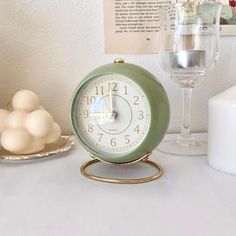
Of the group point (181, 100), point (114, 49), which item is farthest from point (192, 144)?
point (114, 49)

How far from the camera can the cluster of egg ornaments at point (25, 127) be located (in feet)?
1.62

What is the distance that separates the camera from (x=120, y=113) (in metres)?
0.45

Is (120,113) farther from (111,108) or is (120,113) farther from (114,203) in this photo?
(114,203)

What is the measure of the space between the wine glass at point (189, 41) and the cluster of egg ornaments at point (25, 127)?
193 mm

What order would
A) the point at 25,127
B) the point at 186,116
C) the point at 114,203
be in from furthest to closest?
the point at 186,116 < the point at 25,127 < the point at 114,203

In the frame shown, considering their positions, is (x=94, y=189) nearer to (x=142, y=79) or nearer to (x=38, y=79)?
(x=142, y=79)

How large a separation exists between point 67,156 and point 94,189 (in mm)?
143

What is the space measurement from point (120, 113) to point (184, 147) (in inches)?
6.9

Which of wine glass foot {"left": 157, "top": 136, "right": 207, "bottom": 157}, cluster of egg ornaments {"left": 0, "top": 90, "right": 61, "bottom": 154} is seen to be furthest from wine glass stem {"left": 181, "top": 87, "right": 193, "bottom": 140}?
cluster of egg ornaments {"left": 0, "top": 90, "right": 61, "bottom": 154}

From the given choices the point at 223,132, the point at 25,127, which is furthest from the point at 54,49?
the point at 223,132

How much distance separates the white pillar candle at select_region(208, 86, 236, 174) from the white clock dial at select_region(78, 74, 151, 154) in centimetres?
10

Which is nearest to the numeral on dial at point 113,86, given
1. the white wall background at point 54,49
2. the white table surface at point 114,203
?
the white table surface at point 114,203

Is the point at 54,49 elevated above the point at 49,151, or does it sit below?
above

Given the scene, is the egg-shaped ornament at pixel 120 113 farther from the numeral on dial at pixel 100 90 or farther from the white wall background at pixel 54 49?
the white wall background at pixel 54 49
